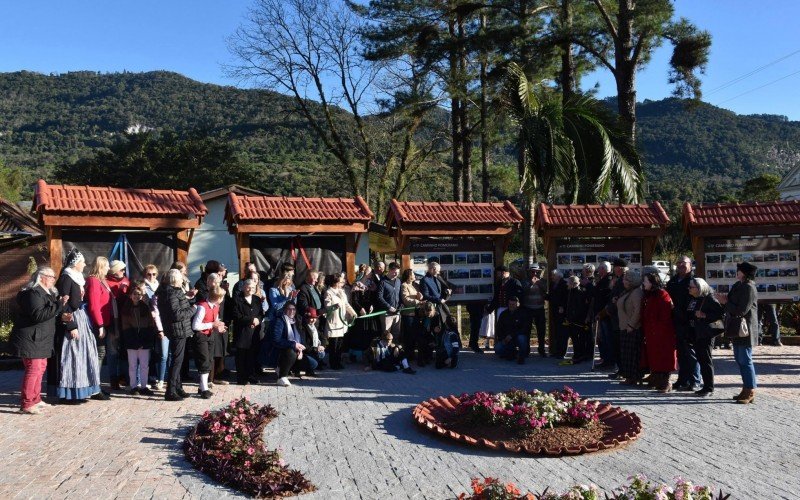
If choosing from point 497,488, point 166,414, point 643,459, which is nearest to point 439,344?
point 166,414

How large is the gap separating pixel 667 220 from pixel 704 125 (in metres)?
104

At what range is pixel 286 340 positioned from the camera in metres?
9.73

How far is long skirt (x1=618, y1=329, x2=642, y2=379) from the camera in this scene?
943 centimetres

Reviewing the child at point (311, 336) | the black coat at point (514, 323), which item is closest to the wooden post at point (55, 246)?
the child at point (311, 336)

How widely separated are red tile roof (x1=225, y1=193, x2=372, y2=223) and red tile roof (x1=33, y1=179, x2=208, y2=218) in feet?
2.23

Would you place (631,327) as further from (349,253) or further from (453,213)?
(349,253)

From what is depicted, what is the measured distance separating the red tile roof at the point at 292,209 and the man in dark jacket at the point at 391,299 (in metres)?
1.19

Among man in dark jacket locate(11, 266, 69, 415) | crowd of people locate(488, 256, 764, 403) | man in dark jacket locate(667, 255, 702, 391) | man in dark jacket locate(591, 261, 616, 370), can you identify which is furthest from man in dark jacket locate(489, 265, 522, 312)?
man in dark jacket locate(11, 266, 69, 415)

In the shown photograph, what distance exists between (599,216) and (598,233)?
315 millimetres

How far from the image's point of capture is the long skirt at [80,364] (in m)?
8.34

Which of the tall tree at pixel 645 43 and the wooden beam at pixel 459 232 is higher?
the tall tree at pixel 645 43

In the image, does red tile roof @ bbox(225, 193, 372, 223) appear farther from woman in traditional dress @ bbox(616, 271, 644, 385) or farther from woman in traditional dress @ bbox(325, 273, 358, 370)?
woman in traditional dress @ bbox(616, 271, 644, 385)

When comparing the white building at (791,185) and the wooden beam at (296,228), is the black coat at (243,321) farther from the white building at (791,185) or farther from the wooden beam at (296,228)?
the white building at (791,185)

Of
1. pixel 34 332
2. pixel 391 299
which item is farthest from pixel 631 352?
pixel 34 332
